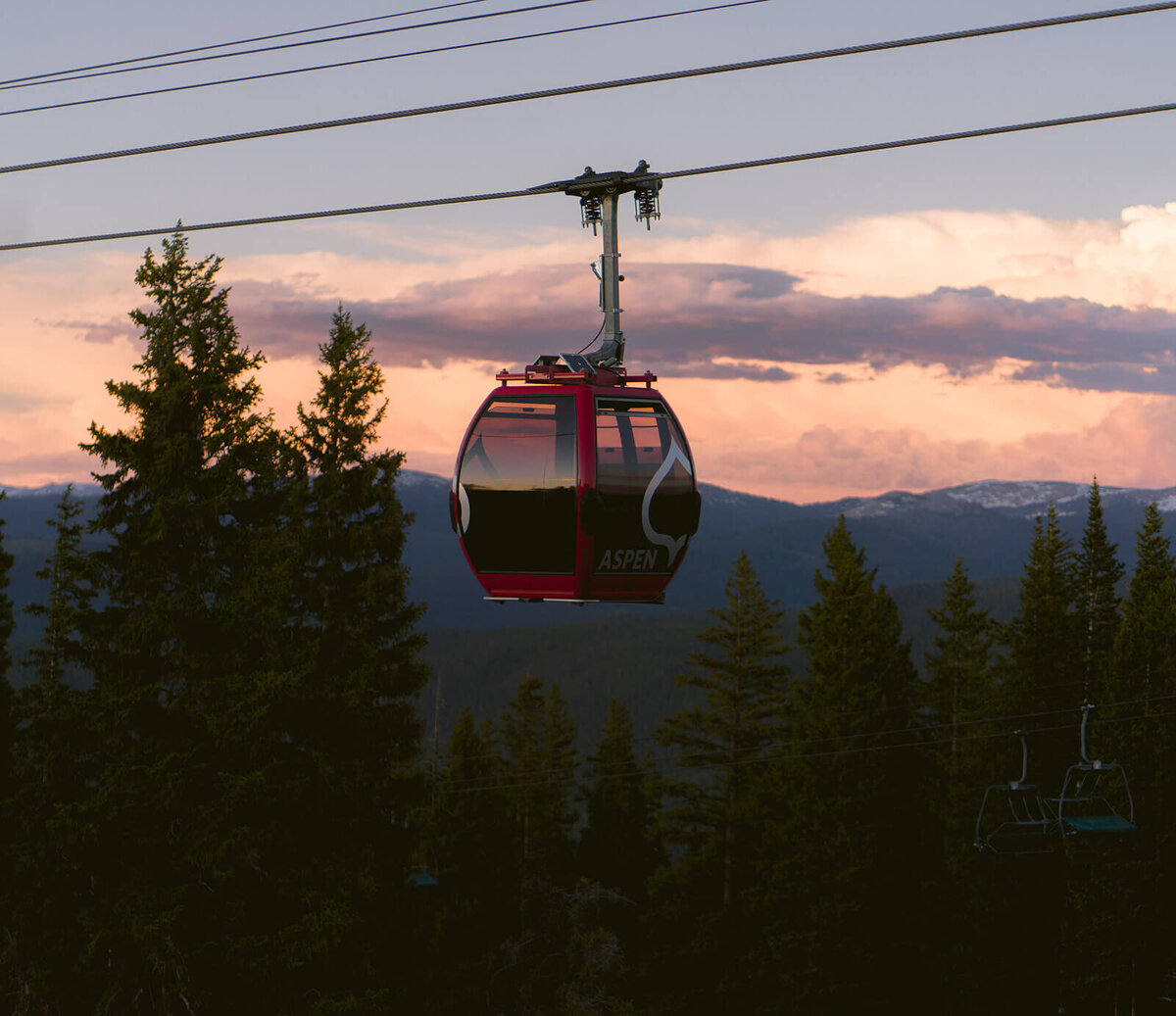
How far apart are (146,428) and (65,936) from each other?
11.0m

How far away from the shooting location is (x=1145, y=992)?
48.3 metres

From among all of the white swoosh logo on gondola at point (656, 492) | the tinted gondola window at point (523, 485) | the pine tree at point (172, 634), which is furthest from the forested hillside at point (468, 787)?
the tinted gondola window at point (523, 485)

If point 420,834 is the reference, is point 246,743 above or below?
above

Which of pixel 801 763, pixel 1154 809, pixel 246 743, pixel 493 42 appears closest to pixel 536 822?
pixel 801 763

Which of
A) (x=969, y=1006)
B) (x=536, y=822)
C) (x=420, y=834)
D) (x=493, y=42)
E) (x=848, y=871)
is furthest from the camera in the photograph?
(x=536, y=822)

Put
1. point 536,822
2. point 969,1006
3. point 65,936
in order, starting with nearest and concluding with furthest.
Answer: point 65,936 → point 969,1006 → point 536,822

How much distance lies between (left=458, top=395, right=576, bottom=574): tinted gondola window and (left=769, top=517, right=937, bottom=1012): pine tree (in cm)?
3222

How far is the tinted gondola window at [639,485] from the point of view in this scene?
42.6ft

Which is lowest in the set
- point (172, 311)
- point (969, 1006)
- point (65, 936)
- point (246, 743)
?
point (969, 1006)

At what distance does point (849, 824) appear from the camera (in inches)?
1796

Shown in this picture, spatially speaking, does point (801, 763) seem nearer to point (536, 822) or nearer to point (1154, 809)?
point (1154, 809)

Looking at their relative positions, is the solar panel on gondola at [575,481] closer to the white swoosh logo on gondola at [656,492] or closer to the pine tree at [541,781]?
the white swoosh logo on gondola at [656,492]

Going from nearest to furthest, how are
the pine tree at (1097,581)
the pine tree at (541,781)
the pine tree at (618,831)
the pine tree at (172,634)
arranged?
the pine tree at (172,634) < the pine tree at (1097,581) < the pine tree at (618,831) < the pine tree at (541,781)

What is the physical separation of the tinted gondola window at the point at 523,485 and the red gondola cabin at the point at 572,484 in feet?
0.03
